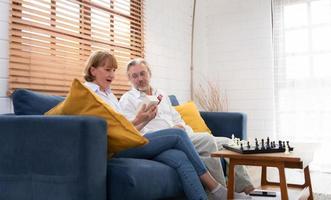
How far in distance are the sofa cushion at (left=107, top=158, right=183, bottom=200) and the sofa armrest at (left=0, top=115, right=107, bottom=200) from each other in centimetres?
6

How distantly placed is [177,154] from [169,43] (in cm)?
248

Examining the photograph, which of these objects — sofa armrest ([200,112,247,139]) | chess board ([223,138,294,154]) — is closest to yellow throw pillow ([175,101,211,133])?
sofa armrest ([200,112,247,139])

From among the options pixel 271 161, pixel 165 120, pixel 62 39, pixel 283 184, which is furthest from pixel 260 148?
pixel 62 39

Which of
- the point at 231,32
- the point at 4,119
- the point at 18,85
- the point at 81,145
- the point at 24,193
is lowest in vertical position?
the point at 24,193

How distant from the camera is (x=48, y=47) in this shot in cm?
253

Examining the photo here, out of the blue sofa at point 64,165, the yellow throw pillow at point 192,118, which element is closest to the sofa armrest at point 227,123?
the yellow throw pillow at point 192,118

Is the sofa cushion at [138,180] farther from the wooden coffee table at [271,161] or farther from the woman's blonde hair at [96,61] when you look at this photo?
the woman's blonde hair at [96,61]

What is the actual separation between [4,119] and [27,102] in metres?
0.27

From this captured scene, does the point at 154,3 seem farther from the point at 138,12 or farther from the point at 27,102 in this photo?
the point at 27,102

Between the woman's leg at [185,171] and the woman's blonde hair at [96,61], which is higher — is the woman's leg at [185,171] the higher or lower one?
the lower one

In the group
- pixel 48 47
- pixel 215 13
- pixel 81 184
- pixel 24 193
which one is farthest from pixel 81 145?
pixel 215 13

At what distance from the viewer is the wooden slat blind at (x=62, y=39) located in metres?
2.33

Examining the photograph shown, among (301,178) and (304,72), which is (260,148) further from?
(304,72)

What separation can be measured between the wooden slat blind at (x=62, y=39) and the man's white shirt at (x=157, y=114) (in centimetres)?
53
